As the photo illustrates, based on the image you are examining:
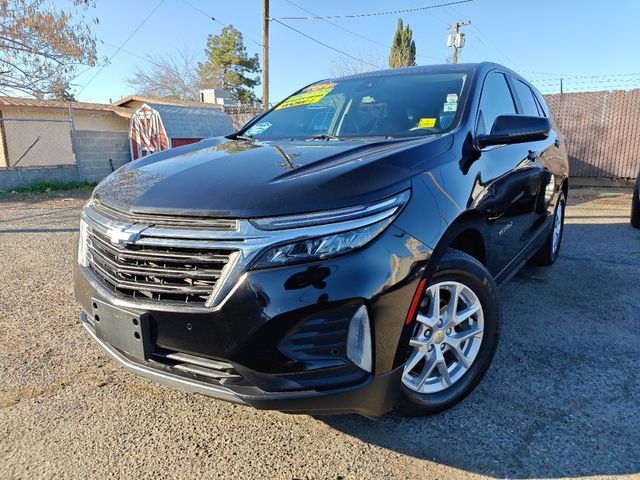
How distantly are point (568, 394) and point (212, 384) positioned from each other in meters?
1.91

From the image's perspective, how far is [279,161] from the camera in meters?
2.16

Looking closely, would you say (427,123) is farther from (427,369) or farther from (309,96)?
(427,369)

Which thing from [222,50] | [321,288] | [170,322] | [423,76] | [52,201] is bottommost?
[52,201]

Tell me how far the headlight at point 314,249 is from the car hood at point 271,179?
12cm

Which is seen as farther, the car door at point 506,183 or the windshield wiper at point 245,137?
the windshield wiper at point 245,137

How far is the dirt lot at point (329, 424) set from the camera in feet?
6.37

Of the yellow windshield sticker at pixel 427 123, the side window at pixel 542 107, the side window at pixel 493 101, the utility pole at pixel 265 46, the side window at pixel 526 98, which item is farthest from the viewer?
the utility pole at pixel 265 46

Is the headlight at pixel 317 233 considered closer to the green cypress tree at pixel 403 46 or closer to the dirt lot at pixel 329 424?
the dirt lot at pixel 329 424

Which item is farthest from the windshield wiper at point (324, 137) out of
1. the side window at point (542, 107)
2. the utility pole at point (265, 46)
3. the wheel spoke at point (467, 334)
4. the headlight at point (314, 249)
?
the utility pole at point (265, 46)

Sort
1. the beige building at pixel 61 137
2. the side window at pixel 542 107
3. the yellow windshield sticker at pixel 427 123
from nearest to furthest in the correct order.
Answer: the yellow windshield sticker at pixel 427 123
the side window at pixel 542 107
the beige building at pixel 61 137

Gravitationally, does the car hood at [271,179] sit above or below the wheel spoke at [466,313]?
above

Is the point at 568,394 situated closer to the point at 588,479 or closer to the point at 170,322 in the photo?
the point at 588,479

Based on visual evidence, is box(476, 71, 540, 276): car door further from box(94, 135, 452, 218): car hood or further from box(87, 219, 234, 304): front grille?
box(87, 219, 234, 304): front grille

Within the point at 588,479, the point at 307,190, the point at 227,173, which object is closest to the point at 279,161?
the point at 227,173
